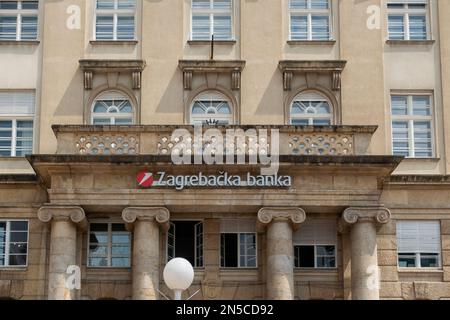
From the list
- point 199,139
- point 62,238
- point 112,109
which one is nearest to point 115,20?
point 112,109

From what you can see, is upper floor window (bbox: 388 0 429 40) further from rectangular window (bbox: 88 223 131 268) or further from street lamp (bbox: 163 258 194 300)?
street lamp (bbox: 163 258 194 300)

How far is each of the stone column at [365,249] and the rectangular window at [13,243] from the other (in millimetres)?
10296

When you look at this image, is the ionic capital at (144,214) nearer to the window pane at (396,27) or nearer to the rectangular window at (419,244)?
the rectangular window at (419,244)

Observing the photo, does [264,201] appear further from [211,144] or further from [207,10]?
[207,10]

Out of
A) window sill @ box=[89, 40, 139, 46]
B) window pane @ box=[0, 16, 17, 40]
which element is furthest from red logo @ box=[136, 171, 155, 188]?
window pane @ box=[0, 16, 17, 40]

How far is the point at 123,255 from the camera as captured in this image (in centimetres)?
3080

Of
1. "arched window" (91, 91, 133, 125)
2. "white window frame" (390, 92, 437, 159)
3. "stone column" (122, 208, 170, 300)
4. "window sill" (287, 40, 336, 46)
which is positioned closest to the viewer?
"stone column" (122, 208, 170, 300)

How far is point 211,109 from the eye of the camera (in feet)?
106

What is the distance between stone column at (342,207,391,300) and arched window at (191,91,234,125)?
588cm

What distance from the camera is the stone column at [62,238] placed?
28406 mm

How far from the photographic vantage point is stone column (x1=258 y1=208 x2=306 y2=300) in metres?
28.3

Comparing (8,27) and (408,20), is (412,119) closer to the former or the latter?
(408,20)

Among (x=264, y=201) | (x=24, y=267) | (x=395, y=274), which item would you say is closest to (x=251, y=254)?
(x=264, y=201)

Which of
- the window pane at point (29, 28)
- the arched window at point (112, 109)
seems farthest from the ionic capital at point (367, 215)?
the window pane at point (29, 28)
